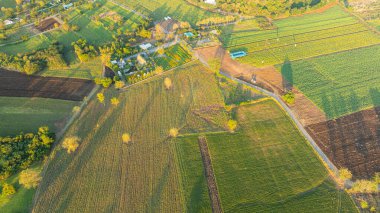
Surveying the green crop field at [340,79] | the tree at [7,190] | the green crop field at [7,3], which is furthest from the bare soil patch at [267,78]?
the green crop field at [7,3]

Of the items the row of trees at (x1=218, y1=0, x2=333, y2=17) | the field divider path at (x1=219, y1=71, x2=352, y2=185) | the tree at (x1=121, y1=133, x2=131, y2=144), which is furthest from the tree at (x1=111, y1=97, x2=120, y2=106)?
the row of trees at (x1=218, y1=0, x2=333, y2=17)

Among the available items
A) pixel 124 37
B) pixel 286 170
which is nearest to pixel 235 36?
pixel 124 37

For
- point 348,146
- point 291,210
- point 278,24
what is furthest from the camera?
point 278,24

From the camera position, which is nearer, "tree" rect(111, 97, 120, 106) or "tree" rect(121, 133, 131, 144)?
"tree" rect(121, 133, 131, 144)

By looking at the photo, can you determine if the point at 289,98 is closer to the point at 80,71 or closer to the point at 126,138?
the point at 126,138

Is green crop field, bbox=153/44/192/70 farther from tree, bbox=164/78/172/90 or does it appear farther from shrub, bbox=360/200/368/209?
shrub, bbox=360/200/368/209

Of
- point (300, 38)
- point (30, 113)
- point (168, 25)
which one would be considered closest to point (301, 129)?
point (300, 38)

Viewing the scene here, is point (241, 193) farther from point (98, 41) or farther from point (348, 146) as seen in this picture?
point (98, 41)
